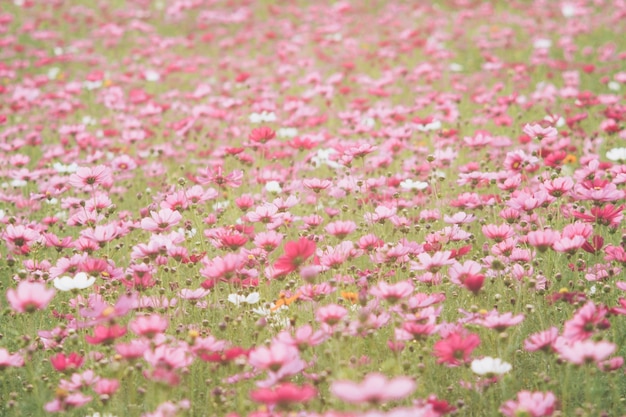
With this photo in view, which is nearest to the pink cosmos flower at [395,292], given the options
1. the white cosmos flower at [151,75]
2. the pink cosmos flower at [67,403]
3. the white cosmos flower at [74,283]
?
the pink cosmos flower at [67,403]

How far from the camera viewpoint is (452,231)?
2664 mm

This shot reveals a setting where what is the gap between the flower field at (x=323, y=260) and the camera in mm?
1860

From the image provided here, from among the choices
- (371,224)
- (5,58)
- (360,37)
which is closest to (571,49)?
(360,37)

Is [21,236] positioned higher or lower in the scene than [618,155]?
lower

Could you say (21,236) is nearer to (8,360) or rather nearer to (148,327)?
(8,360)

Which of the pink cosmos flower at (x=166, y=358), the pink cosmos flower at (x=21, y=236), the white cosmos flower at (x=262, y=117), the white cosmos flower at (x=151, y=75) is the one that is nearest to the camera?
the pink cosmos flower at (x=166, y=358)

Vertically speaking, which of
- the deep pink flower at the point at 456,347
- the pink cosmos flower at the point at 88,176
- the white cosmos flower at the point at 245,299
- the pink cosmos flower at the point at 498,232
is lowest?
the deep pink flower at the point at 456,347

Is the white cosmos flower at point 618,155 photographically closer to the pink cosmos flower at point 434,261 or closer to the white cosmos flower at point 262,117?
the pink cosmos flower at point 434,261

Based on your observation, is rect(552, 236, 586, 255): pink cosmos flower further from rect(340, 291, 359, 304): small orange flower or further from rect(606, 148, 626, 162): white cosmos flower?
rect(606, 148, 626, 162): white cosmos flower

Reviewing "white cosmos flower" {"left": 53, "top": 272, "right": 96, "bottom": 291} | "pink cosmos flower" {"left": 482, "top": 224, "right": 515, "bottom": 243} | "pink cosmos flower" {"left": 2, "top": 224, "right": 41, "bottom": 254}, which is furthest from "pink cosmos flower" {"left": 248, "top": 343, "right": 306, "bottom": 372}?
"pink cosmos flower" {"left": 2, "top": 224, "right": 41, "bottom": 254}

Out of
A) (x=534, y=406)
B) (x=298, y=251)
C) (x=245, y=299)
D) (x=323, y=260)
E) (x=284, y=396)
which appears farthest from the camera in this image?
(x=245, y=299)

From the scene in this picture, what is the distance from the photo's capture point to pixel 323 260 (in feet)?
7.60

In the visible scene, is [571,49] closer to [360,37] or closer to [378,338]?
[360,37]

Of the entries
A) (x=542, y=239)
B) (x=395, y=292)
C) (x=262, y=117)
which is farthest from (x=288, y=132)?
(x=395, y=292)
